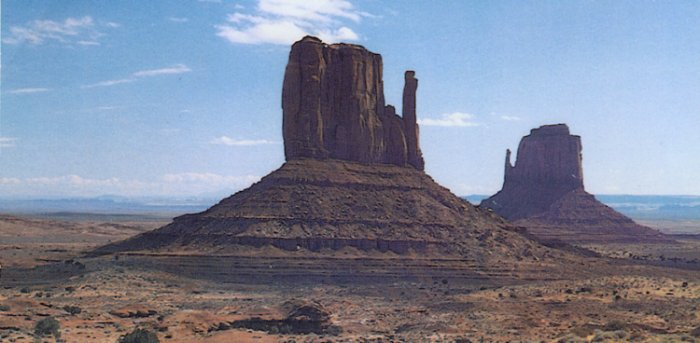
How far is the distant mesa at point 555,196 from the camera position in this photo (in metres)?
159

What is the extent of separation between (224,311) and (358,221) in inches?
1234

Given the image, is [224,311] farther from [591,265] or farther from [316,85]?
[591,265]

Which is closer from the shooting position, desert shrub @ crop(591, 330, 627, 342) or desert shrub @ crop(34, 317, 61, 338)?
desert shrub @ crop(591, 330, 627, 342)

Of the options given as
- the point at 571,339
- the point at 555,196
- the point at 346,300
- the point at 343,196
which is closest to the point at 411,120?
the point at 343,196

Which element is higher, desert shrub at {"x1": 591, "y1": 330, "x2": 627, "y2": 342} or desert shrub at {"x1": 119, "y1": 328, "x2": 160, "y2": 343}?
desert shrub at {"x1": 591, "y1": 330, "x2": 627, "y2": 342}

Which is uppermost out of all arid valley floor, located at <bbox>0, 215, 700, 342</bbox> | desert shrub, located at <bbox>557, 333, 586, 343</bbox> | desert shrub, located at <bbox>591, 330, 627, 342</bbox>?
desert shrub, located at <bbox>591, 330, 627, 342</bbox>

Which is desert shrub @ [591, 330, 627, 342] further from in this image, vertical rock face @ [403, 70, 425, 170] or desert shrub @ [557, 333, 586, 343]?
vertical rock face @ [403, 70, 425, 170]

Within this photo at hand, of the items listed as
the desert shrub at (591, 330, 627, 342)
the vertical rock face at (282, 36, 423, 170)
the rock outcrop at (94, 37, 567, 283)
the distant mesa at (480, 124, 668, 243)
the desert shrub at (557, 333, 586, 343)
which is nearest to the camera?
→ the desert shrub at (591, 330, 627, 342)

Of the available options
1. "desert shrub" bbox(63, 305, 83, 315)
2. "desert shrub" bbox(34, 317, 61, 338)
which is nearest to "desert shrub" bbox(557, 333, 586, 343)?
"desert shrub" bbox(34, 317, 61, 338)

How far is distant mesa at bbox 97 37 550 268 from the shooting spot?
82750 mm

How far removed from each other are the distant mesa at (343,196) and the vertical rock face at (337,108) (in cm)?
12

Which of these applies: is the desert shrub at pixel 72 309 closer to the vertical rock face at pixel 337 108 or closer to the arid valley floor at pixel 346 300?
the arid valley floor at pixel 346 300

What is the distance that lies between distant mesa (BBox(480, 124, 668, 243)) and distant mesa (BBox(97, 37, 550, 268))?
61.9 metres

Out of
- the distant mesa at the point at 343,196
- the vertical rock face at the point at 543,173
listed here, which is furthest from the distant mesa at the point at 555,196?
the distant mesa at the point at 343,196
